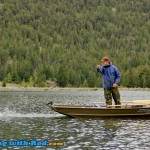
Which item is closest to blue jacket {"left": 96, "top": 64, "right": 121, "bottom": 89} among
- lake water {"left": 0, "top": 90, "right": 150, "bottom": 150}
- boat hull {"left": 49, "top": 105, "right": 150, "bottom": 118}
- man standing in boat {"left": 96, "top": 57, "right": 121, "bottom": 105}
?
man standing in boat {"left": 96, "top": 57, "right": 121, "bottom": 105}

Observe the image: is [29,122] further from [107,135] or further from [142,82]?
[142,82]

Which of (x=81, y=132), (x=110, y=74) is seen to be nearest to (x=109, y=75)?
(x=110, y=74)

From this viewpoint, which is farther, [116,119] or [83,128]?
[116,119]

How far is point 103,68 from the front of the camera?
3397 centimetres

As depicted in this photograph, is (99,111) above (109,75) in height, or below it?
below

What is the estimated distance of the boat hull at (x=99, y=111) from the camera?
1318 inches

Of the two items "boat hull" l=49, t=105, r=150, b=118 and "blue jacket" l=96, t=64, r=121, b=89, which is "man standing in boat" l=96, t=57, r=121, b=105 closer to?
"blue jacket" l=96, t=64, r=121, b=89

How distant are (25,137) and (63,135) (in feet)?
7.51

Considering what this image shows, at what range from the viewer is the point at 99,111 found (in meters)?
33.8

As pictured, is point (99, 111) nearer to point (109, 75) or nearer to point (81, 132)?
point (109, 75)

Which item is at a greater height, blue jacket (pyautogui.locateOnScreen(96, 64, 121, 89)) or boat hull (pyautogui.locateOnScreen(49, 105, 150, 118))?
blue jacket (pyautogui.locateOnScreen(96, 64, 121, 89))

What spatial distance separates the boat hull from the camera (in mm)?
33469

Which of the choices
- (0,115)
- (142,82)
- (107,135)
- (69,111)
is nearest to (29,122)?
(69,111)

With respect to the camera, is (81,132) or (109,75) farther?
(109,75)
